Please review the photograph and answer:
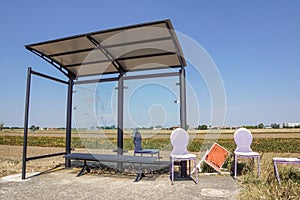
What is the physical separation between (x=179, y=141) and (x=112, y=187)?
5.55 ft

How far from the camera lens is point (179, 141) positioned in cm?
481

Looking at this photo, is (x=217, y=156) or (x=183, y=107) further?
(x=217, y=156)

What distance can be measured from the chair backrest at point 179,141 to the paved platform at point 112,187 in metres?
0.64

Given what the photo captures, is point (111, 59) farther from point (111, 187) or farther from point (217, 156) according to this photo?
point (217, 156)

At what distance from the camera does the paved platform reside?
3.48m

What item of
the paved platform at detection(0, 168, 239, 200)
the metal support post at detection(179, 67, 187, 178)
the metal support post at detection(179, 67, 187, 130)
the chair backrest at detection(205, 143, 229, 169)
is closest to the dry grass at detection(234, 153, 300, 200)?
the paved platform at detection(0, 168, 239, 200)

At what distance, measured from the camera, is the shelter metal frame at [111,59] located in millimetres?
4566

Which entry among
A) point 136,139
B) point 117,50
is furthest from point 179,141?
point 117,50

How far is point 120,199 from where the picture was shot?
334 cm

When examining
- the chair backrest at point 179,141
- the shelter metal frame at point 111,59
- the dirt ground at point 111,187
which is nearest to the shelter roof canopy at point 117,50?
the shelter metal frame at point 111,59

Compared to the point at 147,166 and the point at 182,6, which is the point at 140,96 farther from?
the point at 182,6

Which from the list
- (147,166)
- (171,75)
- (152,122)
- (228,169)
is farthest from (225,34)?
(147,166)

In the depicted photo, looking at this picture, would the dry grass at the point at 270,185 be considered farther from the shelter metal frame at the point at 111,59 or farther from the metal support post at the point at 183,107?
the shelter metal frame at the point at 111,59

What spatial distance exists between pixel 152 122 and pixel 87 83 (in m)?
2.19
